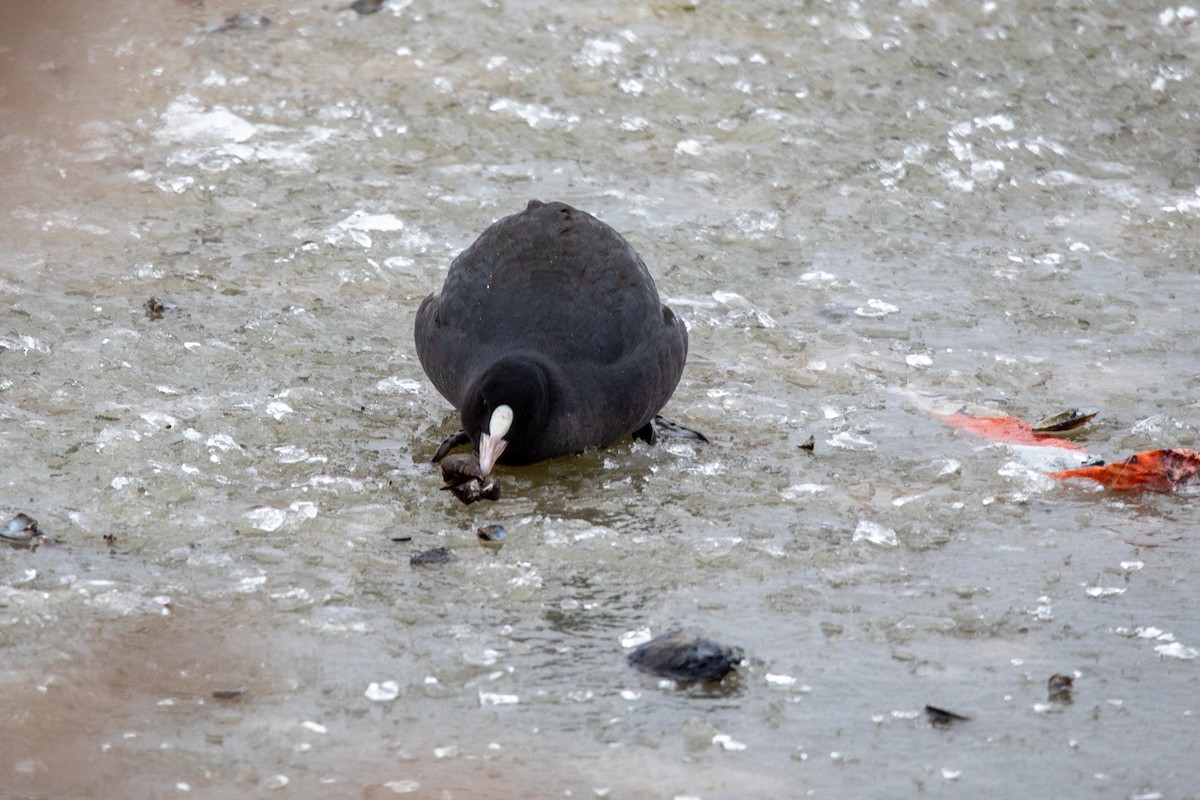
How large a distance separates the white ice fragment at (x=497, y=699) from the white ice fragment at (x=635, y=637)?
0.39m

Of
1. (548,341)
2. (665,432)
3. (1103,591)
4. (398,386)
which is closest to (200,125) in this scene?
(398,386)

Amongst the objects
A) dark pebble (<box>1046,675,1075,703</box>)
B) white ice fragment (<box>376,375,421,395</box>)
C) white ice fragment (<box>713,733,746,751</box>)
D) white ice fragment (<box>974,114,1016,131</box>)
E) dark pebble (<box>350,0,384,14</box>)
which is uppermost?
dark pebble (<box>350,0,384,14</box>)

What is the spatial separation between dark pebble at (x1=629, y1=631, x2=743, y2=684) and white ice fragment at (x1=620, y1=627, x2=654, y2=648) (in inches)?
2.2

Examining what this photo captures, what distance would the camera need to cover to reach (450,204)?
7223mm

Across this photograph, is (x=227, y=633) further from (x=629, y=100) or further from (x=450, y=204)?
(x=629, y=100)

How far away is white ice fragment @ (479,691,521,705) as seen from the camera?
350cm

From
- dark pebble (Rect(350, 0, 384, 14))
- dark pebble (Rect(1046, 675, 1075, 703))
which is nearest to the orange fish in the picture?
dark pebble (Rect(1046, 675, 1075, 703))

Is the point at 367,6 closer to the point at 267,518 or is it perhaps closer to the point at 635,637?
the point at 267,518

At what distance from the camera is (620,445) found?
5.35 metres

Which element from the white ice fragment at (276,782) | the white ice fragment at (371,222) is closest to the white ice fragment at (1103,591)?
the white ice fragment at (276,782)

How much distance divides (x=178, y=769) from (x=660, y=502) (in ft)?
6.53

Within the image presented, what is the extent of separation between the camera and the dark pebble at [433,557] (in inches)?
166

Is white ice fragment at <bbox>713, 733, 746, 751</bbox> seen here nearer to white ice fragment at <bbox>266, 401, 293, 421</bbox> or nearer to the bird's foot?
the bird's foot

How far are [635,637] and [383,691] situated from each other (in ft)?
2.26
